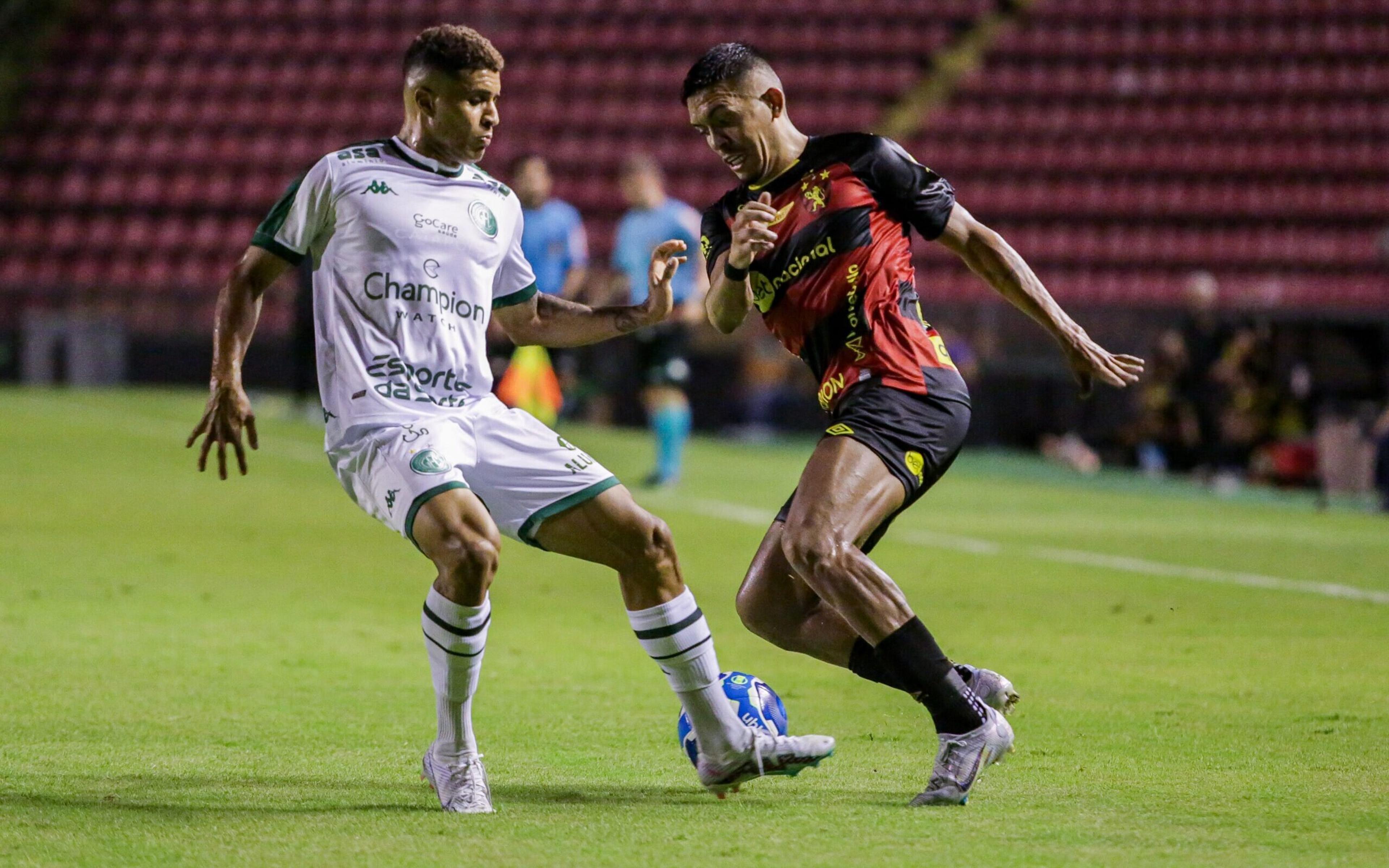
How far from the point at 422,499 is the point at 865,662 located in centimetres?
138

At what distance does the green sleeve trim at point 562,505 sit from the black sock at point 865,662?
87 centimetres

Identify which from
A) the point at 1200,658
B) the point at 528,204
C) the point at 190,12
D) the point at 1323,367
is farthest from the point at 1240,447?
the point at 190,12

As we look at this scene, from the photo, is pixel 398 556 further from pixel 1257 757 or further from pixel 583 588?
pixel 1257 757

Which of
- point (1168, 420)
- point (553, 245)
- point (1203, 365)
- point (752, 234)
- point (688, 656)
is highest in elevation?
point (752, 234)

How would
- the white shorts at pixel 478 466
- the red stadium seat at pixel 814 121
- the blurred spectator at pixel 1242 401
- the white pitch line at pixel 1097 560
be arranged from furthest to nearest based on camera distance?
the red stadium seat at pixel 814 121
the blurred spectator at pixel 1242 401
the white pitch line at pixel 1097 560
the white shorts at pixel 478 466

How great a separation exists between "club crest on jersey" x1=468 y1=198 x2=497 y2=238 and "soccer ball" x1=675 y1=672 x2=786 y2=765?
1.31m

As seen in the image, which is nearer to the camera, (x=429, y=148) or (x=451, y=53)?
(x=451, y=53)

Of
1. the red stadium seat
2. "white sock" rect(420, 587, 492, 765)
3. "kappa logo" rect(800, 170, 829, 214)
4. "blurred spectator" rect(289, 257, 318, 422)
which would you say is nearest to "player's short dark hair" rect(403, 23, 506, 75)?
"kappa logo" rect(800, 170, 829, 214)

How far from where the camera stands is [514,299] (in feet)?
17.2

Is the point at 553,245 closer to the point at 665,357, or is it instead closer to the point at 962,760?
the point at 665,357

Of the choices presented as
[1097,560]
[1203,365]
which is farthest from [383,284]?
[1203,365]

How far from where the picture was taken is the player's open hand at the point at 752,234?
16.1 feet

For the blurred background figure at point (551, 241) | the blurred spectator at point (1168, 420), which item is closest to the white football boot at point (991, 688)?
the blurred background figure at point (551, 241)

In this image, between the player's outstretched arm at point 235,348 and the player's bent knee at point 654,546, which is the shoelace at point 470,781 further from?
the player's outstretched arm at point 235,348
